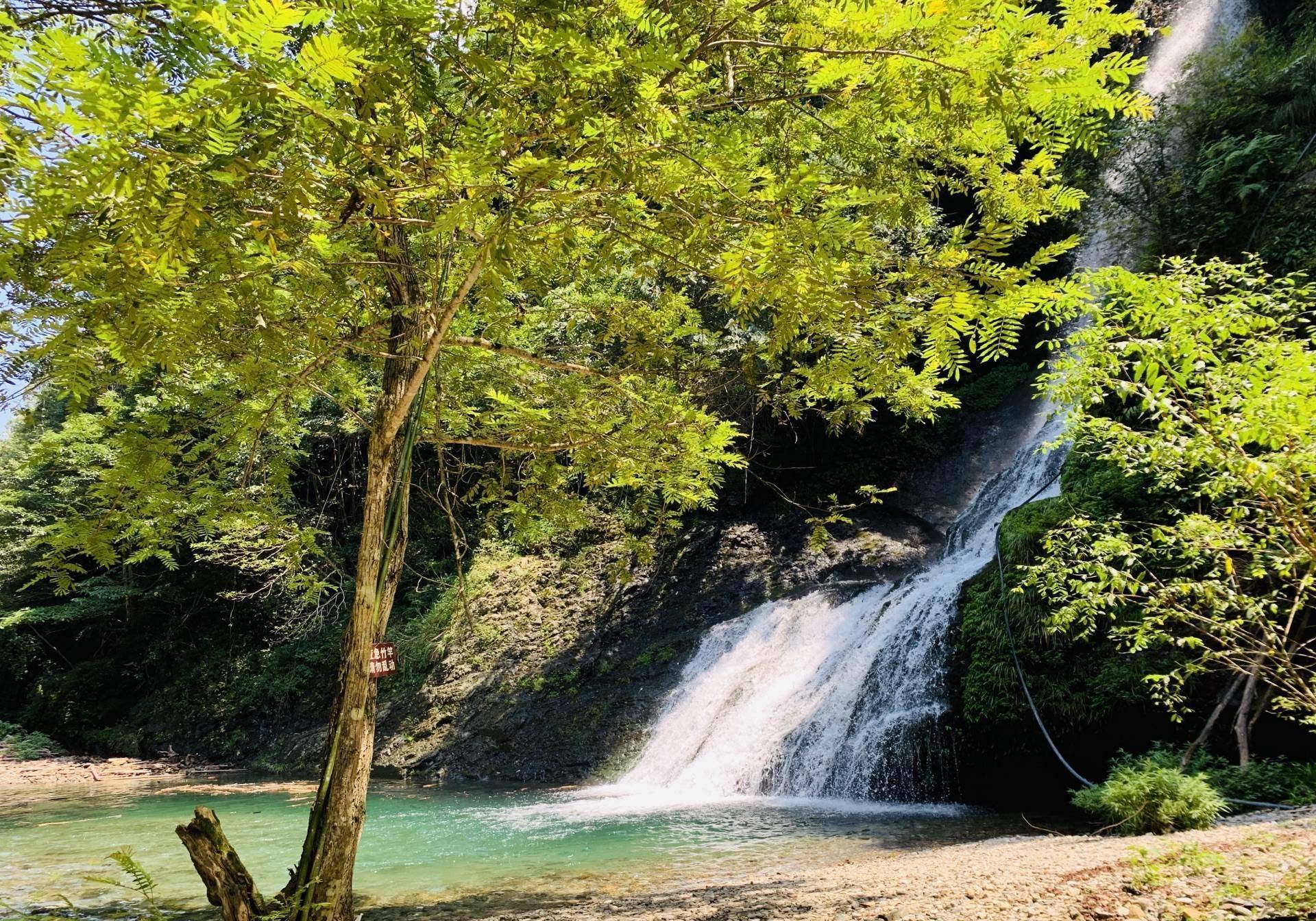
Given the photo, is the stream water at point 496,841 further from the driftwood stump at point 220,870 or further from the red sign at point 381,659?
the red sign at point 381,659

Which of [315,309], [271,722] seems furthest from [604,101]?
[271,722]

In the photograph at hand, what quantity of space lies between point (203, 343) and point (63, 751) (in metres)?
21.3

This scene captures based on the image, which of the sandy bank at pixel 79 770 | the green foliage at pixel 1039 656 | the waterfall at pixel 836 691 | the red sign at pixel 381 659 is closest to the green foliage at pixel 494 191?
the red sign at pixel 381 659

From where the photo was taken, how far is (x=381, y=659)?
425cm

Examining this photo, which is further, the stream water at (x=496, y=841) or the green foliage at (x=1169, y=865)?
the stream water at (x=496, y=841)

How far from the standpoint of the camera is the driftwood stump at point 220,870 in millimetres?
3705

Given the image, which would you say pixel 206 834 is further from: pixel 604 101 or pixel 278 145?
pixel 604 101

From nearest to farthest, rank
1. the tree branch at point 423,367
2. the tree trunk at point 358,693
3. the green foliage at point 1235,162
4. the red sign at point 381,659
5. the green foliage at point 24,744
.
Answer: the tree trunk at point 358,693
the tree branch at point 423,367
the red sign at point 381,659
the green foliage at point 1235,162
the green foliage at point 24,744

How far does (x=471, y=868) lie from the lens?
24.4 ft

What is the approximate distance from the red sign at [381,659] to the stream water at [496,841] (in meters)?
2.89

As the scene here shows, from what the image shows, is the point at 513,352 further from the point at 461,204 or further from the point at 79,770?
the point at 79,770

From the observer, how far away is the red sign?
422 cm

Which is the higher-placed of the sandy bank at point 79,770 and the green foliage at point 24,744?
the green foliage at point 24,744

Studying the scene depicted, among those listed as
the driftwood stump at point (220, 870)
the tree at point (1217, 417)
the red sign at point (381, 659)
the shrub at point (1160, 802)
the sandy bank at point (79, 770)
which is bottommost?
the sandy bank at point (79, 770)
